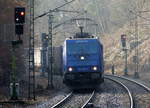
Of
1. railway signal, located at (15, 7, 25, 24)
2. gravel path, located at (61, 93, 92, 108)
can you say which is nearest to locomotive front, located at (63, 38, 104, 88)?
gravel path, located at (61, 93, 92, 108)

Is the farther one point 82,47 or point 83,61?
point 82,47

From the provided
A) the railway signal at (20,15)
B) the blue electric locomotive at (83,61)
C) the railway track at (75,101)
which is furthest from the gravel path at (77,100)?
the railway signal at (20,15)

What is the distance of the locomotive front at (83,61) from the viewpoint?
87.0 ft

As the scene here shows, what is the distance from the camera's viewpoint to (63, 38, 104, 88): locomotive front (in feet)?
87.0

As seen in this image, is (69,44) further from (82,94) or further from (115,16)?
(115,16)

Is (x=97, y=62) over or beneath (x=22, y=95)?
over

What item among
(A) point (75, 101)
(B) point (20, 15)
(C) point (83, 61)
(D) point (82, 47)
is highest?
(B) point (20, 15)

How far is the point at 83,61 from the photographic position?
2666 centimetres

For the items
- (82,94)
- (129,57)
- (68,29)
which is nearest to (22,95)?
(82,94)

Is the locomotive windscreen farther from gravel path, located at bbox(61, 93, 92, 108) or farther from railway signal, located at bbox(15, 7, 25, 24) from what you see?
railway signal, located at bbox(15, 7, 25, 24)

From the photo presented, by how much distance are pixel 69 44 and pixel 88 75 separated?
2312 millimetres

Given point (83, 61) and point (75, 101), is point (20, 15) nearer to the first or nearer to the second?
point (75, 101)

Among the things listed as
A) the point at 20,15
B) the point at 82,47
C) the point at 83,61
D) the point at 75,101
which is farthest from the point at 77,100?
the point at 20,15

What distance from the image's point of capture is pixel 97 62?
26562 mm
